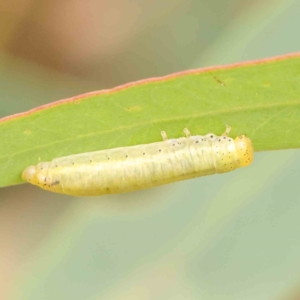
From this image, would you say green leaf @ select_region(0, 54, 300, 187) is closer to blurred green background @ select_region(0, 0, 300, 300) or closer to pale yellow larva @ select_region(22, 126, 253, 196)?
pale yellow larva @ select_region(22, 126, 253, 196)

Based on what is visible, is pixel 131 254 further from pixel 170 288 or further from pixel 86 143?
pixel 86 143

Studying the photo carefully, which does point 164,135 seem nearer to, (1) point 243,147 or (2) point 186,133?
(2) point 186,133

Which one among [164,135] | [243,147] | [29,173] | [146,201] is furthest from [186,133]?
[146,201]

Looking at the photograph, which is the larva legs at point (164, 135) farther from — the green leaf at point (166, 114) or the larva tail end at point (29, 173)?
the larva tail end at point (29, 173)

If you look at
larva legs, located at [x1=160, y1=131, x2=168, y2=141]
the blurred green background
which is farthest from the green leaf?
the blurred green background

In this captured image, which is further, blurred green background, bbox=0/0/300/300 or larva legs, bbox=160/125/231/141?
blurred green background, bbox=0/0/300/300
